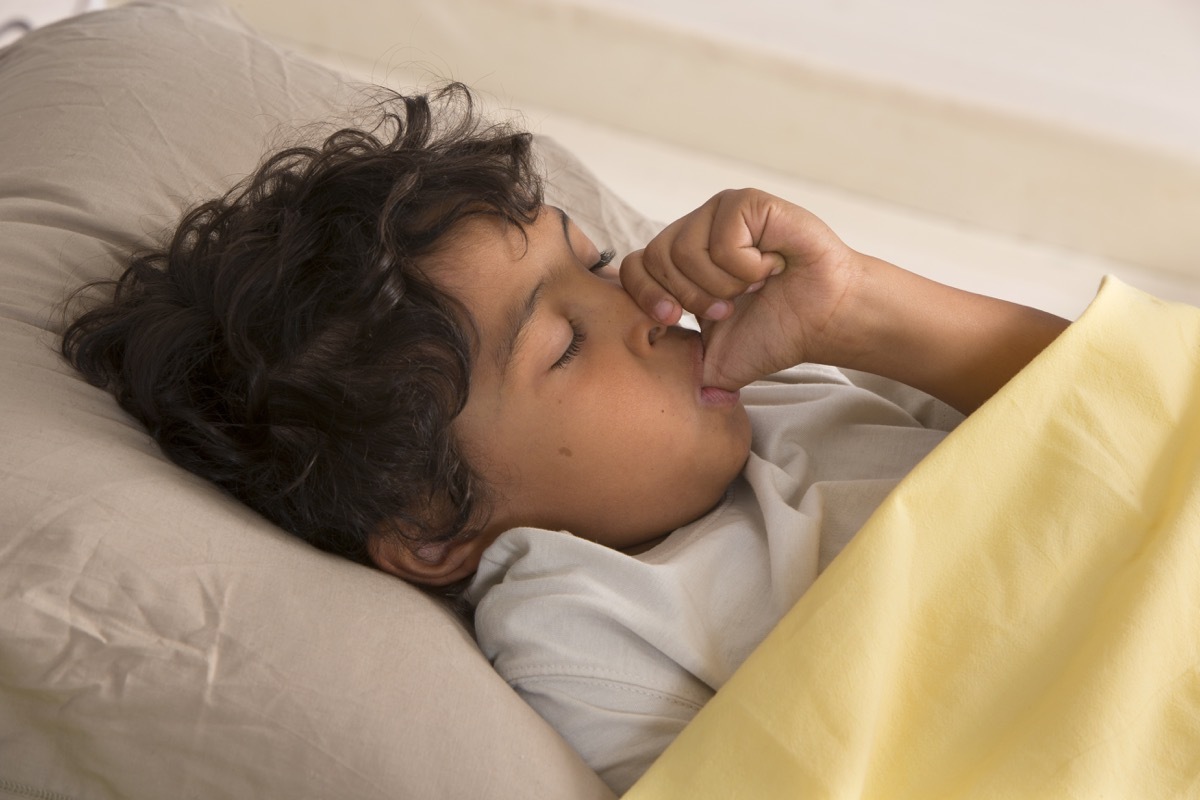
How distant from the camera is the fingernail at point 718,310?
3.34 ft

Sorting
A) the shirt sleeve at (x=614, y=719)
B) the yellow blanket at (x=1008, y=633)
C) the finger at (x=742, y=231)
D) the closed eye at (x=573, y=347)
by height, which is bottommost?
the shirt sleeve at (x=614, y=719)

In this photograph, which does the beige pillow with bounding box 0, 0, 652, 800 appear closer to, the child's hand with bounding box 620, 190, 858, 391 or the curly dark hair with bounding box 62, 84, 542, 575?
the curly dark hair with bounding box 62, 84, 542, 575

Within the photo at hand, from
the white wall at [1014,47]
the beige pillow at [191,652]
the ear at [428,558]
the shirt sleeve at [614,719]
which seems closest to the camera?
the beige pillow at [191,652]

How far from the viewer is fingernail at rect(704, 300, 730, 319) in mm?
1020

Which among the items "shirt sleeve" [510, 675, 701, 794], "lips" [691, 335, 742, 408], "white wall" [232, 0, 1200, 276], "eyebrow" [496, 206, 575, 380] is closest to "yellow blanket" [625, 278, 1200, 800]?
"shirt sleeve" [510, 675, 701, 794]

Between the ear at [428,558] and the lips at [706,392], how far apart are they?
224 millimetres

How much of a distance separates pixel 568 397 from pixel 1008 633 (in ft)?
1.24

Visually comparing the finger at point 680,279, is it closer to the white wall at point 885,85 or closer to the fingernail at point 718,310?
the fingernail at point 718,310

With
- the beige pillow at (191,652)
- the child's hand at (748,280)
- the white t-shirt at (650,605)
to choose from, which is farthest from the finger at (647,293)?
the beige pillow at (191,652)

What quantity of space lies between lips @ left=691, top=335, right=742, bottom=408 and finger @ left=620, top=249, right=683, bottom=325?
0.05 metres

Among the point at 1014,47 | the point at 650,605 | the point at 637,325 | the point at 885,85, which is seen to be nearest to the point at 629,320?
the point at 637,325

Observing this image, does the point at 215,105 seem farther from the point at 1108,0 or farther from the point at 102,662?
the point at 1108,0

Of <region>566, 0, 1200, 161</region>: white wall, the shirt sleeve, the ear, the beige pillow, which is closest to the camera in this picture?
the beige pillow

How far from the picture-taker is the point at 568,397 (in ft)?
3.08
